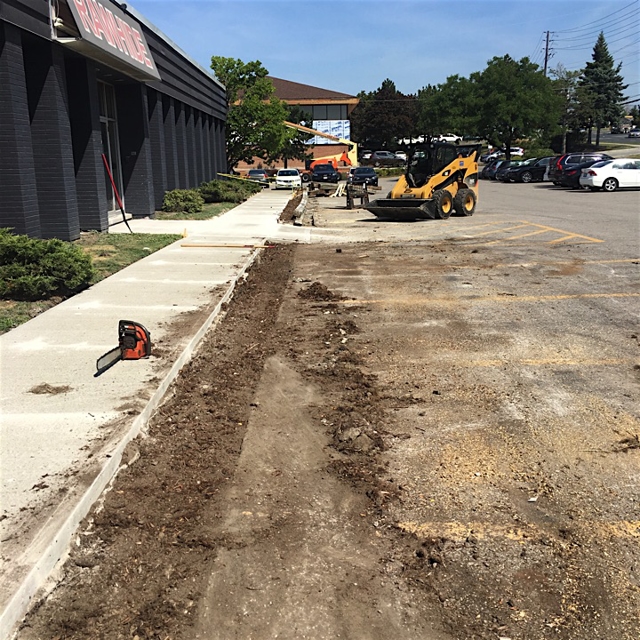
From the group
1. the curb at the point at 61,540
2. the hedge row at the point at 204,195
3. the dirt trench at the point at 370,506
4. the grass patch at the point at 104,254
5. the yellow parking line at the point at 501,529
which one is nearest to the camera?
the curb at the point at 61,540

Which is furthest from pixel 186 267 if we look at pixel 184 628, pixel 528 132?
pixel 528 132

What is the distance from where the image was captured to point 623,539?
367cm

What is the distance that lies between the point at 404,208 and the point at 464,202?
Result: 2421 millimetres

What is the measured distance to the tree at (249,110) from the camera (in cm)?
4800

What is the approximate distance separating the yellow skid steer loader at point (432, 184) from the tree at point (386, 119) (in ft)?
251

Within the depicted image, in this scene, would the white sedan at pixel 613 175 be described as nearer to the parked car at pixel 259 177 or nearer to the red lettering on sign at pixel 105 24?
the parked car at pixel 259 177

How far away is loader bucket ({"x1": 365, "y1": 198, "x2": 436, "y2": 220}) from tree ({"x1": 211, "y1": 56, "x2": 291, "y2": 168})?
28914 mm

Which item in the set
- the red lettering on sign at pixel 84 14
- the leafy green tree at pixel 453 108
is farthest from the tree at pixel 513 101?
the red lettering on sign at pixel 84 14

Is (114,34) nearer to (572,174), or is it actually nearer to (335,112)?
(572,174)

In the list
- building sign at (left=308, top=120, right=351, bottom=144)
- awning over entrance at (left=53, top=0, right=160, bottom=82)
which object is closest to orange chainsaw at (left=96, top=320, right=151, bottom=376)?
awning over entrance at (left=53, top=0, right=160, bottom=82)

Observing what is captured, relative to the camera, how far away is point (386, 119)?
318ft

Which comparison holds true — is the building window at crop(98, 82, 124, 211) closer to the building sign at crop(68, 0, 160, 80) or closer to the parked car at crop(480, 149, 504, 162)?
the building sign at crop(68, 0, 160, 80)

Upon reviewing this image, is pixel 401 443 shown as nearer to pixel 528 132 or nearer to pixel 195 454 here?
pixel 195 454

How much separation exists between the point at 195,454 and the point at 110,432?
0.64 meters
